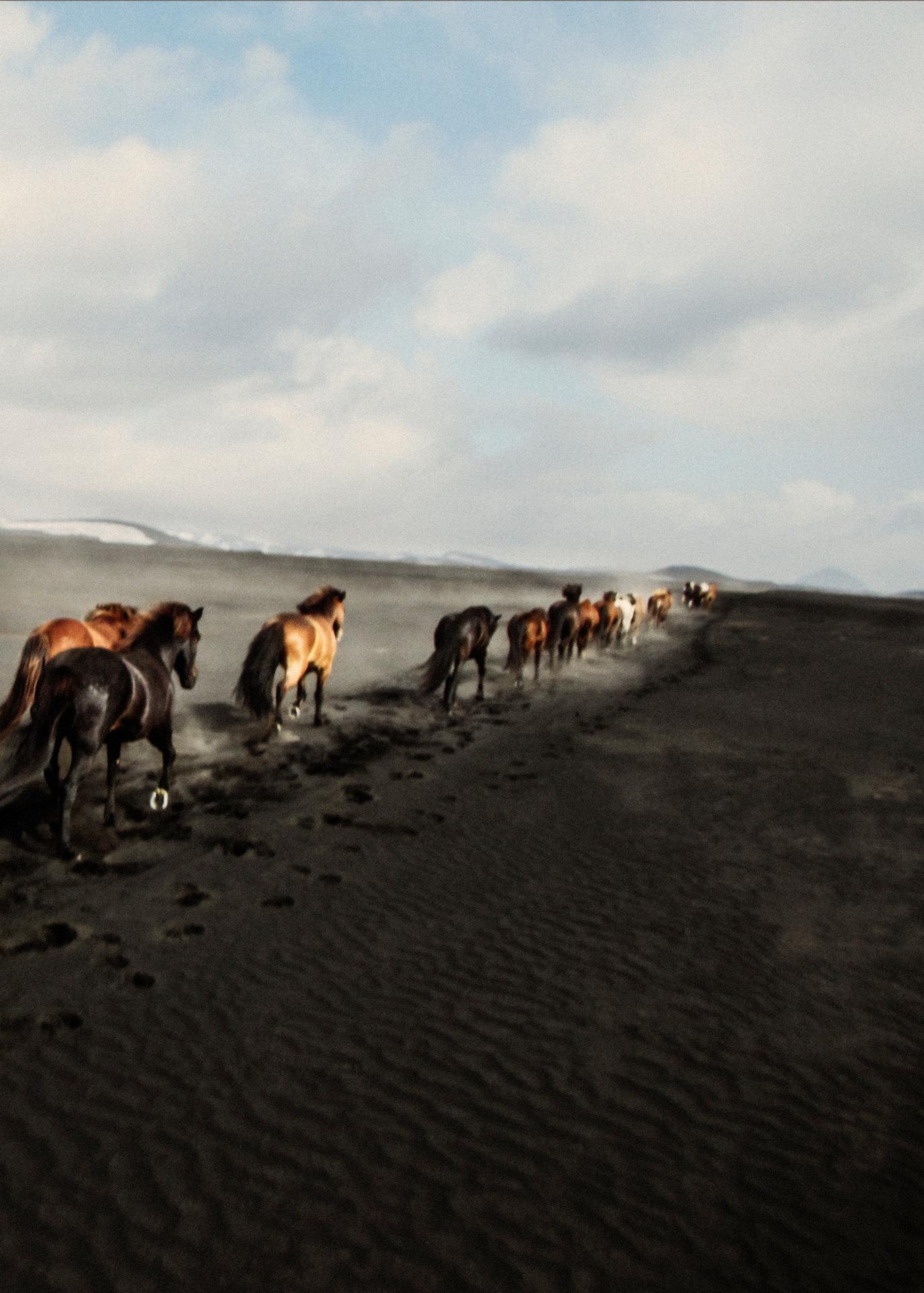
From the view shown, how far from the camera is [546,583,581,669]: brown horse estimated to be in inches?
827

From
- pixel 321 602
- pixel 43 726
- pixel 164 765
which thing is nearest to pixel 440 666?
pixel 321 602

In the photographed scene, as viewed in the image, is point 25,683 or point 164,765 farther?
point 164,765

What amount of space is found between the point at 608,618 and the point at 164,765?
20.2 m

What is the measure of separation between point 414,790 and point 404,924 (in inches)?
152

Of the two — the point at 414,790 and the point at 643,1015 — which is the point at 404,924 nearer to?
the point at 643,1015

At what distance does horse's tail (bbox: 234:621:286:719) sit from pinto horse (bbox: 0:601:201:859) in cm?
317

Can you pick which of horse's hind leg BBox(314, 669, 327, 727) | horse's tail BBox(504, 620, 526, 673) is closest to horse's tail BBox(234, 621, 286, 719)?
horse's hind leg BBox(314, 669, 327, 727)

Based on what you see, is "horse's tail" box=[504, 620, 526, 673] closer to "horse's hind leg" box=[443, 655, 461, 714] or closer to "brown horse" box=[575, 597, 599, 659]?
"horse's hind leg" box=[443, 655, 461, 714]

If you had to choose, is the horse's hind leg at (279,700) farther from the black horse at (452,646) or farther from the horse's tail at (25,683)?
the horse's tail at (25,683)

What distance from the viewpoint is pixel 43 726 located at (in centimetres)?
695

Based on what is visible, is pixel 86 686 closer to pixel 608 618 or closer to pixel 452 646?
pixel 452 646

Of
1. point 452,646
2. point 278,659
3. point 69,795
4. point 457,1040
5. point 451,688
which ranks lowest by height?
point 457,1040

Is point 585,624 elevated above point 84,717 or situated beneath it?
elevated above

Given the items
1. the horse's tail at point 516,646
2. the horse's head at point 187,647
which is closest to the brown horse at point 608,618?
the horse's tail at point 516,646
